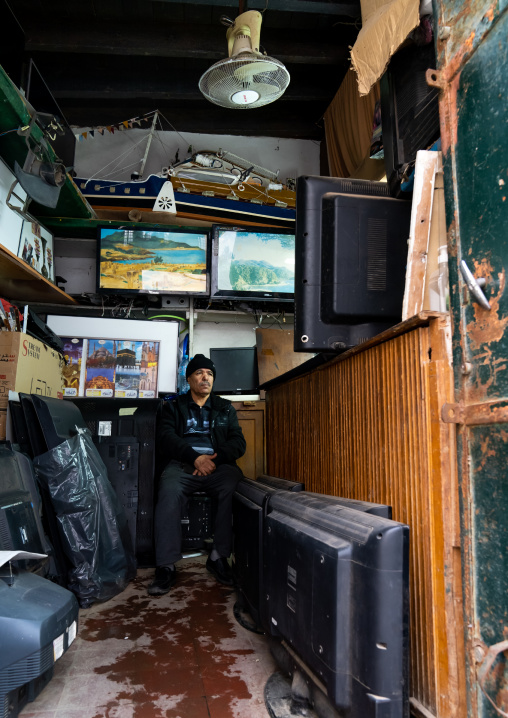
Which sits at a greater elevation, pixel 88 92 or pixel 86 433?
pixel 88 92

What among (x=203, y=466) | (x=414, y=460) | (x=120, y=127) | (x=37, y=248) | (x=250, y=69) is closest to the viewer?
(x=414, y=460)

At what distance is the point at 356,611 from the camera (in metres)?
1.11

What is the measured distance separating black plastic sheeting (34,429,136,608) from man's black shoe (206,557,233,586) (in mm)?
450

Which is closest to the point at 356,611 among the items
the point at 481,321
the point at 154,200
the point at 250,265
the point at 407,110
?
the point at 481,321

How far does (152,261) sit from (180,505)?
2013 millimetres

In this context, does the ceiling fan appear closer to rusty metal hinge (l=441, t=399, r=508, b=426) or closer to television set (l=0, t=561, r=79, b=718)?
rusty metal hinge (l=441, t=399, r=508, b=426)

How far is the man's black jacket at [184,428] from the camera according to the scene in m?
2.96

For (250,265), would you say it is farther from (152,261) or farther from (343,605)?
(343,605)

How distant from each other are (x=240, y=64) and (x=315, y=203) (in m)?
1.64

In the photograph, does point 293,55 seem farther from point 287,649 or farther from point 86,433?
point 287,649

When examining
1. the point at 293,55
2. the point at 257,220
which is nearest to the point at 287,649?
the point at 257,220

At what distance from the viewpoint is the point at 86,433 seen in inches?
105

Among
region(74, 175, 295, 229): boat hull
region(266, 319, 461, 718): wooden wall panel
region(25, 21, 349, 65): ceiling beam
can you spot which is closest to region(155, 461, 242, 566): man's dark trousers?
region(266, 319, 461, 718): wooden wall panel

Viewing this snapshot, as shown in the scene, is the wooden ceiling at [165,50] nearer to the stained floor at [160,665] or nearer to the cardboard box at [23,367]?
A: the cardboard box at [23,367]
